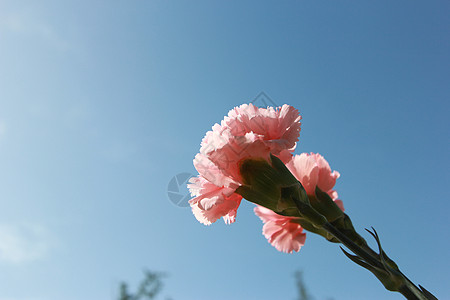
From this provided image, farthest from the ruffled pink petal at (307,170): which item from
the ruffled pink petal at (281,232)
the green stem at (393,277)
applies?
the green stem at (393,277)

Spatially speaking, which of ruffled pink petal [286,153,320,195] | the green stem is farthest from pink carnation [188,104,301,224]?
the green stem

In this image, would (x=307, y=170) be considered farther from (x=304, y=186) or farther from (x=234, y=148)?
(x=234, y=148)

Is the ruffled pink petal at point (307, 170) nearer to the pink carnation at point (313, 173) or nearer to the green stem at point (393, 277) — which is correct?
the pink carnation at point (313, 173)

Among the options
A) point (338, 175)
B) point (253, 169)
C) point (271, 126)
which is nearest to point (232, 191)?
point (253, 169)

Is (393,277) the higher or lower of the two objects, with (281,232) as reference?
lower

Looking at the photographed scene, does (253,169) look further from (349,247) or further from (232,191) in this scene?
(349,247)

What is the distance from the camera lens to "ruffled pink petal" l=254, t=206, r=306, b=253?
0.88 m

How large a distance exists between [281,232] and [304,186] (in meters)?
0.17

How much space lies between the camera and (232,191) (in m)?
0.67

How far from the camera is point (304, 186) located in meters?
0.83

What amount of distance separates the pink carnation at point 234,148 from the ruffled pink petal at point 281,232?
0.61 feet

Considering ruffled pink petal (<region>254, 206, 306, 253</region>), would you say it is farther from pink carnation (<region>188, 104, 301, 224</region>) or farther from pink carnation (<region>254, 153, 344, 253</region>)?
pink carnation (<region>188, 104, 301, 224</region>)

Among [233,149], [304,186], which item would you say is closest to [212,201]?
[233,149]

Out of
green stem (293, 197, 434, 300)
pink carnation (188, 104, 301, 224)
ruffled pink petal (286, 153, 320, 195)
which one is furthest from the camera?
ruffled pink petal (286, 153, 320, 195)
